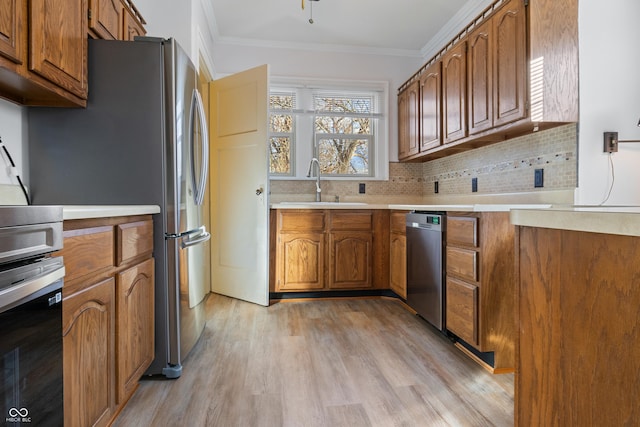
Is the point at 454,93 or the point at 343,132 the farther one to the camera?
the point at 343,132

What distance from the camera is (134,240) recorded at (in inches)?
59.1

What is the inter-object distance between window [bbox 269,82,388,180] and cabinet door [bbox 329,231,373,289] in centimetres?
88

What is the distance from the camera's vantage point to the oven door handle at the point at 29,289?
27.5 inches

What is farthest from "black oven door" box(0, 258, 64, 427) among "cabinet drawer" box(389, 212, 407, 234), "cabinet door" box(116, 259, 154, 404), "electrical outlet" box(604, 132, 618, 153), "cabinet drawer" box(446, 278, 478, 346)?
"electrical outlet" box(604, 132, 618, 153)

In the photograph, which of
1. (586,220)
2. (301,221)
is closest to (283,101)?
(301,221)

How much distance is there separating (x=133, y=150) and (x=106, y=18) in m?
0.72

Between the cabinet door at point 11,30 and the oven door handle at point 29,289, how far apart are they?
0.80 metres

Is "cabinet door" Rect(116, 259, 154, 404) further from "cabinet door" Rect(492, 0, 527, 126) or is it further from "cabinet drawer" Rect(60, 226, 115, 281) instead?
"cabinet door" Rect(492, 0, 527, 126)

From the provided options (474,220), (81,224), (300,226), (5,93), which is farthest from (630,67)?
(5,93)

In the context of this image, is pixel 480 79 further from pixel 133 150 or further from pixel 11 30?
pixel 11 30

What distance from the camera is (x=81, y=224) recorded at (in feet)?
3.70

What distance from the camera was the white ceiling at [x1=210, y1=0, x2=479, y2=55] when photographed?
3.05 m

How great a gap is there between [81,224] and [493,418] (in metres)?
1.68

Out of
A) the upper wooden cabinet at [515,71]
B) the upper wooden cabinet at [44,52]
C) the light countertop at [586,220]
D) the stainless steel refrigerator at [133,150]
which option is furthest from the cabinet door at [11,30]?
the upper wooden cabinet at [515,71]
